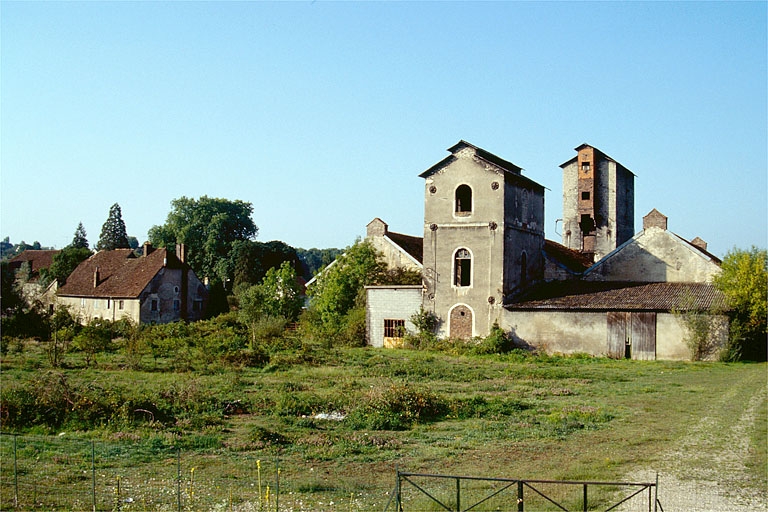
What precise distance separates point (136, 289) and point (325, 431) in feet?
107

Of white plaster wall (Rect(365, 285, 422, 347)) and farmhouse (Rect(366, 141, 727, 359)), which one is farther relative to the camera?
white plaster wall (Rect(365, 285, 422, 347))

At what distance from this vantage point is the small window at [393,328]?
116 feet

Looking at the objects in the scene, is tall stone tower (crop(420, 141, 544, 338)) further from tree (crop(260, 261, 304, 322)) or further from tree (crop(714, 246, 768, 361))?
tree (crop(260, 261, 304, 322))

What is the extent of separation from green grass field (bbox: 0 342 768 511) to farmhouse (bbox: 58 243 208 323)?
20.0 meters

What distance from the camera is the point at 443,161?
3462cm

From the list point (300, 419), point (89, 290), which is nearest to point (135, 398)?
point (300, 419)

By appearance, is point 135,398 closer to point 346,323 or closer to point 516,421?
point 516,421

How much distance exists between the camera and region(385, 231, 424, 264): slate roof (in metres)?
41.7

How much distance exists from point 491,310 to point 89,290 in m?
29.3

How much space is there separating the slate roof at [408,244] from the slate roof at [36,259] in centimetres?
3781

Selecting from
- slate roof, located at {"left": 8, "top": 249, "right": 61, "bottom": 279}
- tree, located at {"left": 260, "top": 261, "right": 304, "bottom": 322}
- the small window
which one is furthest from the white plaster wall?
slate roof, located at {"left": 8, "top": 249, "right": 61, "bottom": 279}

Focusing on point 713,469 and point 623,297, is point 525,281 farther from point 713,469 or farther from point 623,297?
point 713,469

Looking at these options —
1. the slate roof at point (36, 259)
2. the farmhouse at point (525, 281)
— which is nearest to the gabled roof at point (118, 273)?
the slate roof at point (36, 259)

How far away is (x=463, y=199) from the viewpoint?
34.7 metres
